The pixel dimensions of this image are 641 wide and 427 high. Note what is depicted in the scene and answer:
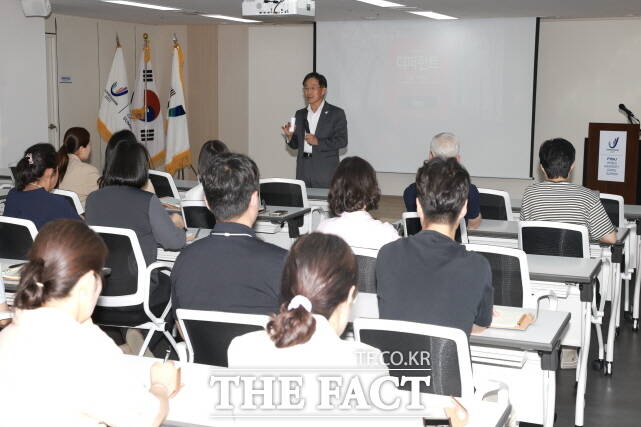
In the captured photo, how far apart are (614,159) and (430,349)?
740 cm

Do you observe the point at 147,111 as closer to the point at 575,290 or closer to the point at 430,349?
the point at 575,290

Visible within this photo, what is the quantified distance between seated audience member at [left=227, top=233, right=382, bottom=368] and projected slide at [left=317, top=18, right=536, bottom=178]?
8.79 meters

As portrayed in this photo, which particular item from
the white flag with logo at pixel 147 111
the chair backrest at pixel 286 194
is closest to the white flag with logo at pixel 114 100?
the white flag with logo at pixel 147 111

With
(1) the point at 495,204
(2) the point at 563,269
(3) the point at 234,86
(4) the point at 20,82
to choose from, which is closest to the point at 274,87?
(3) the point at 234,86

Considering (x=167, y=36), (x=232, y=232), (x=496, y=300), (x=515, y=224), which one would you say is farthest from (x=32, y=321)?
(x=167, y=36)

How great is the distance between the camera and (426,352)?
7.97 feet

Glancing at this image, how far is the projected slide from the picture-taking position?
405 inches

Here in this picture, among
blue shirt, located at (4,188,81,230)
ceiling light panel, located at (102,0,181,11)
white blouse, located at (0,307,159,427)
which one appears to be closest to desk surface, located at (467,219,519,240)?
blue shirt, located at (4,188,81,230)

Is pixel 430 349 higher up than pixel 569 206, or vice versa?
pixel 569 206

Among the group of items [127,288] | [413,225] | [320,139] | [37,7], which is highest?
[37,7]

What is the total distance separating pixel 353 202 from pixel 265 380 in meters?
2.01

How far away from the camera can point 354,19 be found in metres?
10.5

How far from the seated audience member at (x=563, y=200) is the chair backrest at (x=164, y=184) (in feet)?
9.95

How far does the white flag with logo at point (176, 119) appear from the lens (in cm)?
1102
